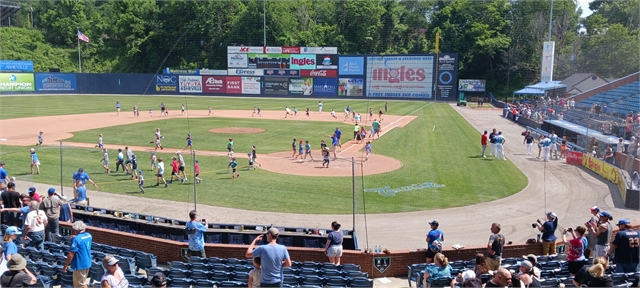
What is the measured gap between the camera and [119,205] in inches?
721

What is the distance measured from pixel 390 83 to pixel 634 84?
108 feet

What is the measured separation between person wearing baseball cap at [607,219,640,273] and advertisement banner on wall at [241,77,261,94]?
69.0 metres

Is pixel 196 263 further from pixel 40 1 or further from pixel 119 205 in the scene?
pixel 40 1

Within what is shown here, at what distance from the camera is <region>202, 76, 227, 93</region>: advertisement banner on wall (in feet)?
257

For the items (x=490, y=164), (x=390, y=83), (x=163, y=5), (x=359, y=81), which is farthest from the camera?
(x=359, y=81)

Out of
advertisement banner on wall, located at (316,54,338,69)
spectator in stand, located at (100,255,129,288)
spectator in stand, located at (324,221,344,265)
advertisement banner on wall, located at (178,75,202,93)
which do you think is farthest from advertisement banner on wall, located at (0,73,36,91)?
spectator in stand, located at (100,255,129,288)

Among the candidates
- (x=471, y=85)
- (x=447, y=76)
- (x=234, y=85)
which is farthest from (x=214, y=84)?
(x=471, y=85)

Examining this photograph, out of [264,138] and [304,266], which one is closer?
[304,266]

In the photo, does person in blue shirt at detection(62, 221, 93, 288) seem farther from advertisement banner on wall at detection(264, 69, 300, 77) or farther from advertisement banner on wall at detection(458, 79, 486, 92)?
advertisement banner on wall at detection(458, 79, 486, 92)

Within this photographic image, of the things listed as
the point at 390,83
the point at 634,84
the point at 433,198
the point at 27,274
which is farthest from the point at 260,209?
the point at 390,83

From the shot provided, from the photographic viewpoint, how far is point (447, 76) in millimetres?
67500

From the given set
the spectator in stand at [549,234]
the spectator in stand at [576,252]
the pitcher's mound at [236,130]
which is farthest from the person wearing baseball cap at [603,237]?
the pitcher's mound at [236,130]

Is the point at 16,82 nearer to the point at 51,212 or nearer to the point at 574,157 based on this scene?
the point at 51,212

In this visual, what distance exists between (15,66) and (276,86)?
A: 39.3 metres
